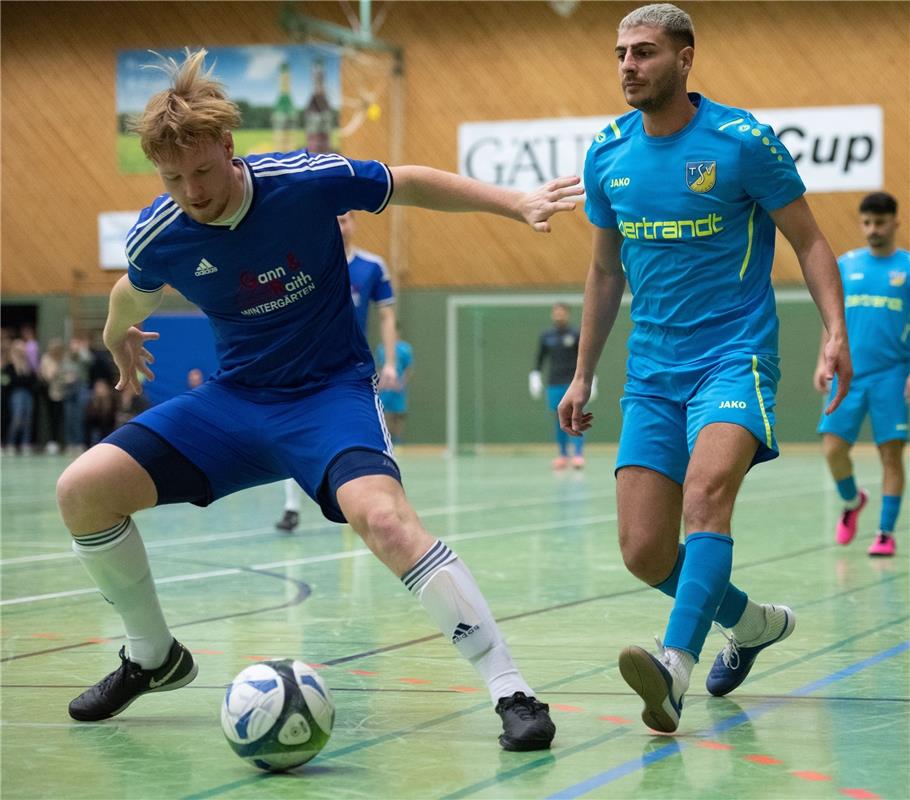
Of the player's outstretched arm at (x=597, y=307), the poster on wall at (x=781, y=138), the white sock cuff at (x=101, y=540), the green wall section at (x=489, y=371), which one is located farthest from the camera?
the green wall section at (x=489, y=371)

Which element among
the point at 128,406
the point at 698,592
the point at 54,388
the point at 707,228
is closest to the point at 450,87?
the point at 128,406

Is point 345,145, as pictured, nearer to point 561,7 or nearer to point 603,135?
point 561,7

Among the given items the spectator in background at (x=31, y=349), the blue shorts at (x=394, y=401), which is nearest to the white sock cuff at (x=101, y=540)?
the blue shorts at (x=394, y=401)

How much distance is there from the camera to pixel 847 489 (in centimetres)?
976

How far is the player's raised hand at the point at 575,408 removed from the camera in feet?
16.2

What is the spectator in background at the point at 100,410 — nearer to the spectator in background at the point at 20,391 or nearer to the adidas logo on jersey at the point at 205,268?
the spectator in background at the point at 20,391

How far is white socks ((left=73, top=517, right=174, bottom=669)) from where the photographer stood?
4504 millimetres

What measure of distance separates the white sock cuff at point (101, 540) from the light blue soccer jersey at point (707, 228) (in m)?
1.77

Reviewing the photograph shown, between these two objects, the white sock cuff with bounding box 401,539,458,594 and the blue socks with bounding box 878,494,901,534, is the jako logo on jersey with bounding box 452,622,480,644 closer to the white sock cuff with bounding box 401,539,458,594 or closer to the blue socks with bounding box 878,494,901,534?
the white sock cuff with bounding box 401,539,458,594

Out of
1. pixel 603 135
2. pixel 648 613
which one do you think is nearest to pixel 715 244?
pixel 603 135

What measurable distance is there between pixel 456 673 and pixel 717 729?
4.19ft

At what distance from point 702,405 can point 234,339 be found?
1480mm

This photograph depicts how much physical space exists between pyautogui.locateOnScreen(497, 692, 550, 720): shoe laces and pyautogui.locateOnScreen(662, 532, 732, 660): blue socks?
46cm

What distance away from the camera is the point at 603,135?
4902 mm
